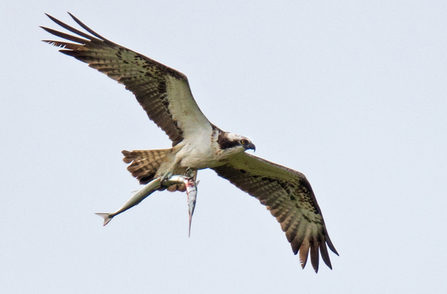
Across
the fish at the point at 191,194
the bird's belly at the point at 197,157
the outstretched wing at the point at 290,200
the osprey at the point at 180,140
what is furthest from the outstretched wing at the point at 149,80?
the fish at the point at 191,194

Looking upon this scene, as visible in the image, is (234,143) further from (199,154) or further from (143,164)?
(143,164)

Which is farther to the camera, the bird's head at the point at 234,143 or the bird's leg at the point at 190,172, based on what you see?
the bird's leg at the point at 190,172

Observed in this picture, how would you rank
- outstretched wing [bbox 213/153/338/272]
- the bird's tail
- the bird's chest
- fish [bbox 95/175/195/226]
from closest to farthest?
fish [bbox 95/175/195/226] < the bird's chest < the bird's tail < outstretched wing [bbox 213/153/338/272]

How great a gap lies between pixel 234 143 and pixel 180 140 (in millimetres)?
1093

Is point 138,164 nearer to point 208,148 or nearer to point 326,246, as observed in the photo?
point 208,148

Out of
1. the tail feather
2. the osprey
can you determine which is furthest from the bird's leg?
the tail feather

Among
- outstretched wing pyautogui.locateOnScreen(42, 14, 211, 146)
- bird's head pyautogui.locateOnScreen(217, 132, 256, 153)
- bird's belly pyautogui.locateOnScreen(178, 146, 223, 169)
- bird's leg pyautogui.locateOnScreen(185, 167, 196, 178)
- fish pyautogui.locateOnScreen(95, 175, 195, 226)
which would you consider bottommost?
fish pyautogui.locateOnScreen(95, 175, 195, 226)

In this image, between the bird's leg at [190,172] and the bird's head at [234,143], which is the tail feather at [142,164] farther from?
the bird's head at [234,143]

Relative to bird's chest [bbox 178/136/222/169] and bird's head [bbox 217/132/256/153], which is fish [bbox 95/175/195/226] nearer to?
bird's chest [bbox 178/136/222/169]

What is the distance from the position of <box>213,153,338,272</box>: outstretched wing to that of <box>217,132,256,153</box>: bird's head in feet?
4.12

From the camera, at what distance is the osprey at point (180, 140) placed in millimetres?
12398

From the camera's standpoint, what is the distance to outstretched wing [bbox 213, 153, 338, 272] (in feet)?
46.2

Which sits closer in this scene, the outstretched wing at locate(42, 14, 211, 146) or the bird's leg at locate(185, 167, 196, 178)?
the outstretched wing at locate(42, 14, 211, 146)

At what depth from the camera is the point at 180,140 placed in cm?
1310
